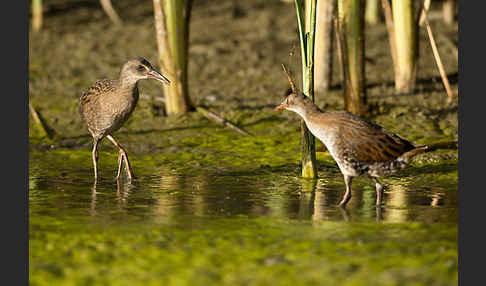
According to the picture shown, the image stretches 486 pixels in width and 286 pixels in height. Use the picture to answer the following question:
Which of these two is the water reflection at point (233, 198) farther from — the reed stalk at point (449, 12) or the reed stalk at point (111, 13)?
the reed stalk at point (111, 13)

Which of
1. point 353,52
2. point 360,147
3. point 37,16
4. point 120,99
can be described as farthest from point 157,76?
point 37,16

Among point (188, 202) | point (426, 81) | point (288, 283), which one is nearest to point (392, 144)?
point (188, 202)

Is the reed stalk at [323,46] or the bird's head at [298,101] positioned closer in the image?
the bird's head at [298,101]

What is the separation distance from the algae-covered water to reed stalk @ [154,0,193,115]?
590 millimetres

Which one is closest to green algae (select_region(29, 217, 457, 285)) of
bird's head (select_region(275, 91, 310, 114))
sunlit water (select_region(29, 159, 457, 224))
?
sunlit water (select_region(29, 159, 457, 224))

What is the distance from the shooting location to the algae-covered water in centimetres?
556

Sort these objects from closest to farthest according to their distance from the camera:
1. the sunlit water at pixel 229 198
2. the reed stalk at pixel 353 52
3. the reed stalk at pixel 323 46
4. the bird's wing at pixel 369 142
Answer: the sunlit water at pixel 229 198
the bird's wing at pixel 369 142
the reed stalk at pixel 353 52
the reed stalk at pixel 323 46

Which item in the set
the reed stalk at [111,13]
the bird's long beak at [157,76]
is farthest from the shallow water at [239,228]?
the reed stalk at [111,13]

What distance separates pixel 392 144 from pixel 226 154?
2.51 m

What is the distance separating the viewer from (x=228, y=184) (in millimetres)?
8164

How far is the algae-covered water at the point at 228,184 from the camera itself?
5559mm

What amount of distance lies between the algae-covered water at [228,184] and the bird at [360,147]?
0.28m

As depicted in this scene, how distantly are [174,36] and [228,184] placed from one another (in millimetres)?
2534

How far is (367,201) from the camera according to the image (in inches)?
293
